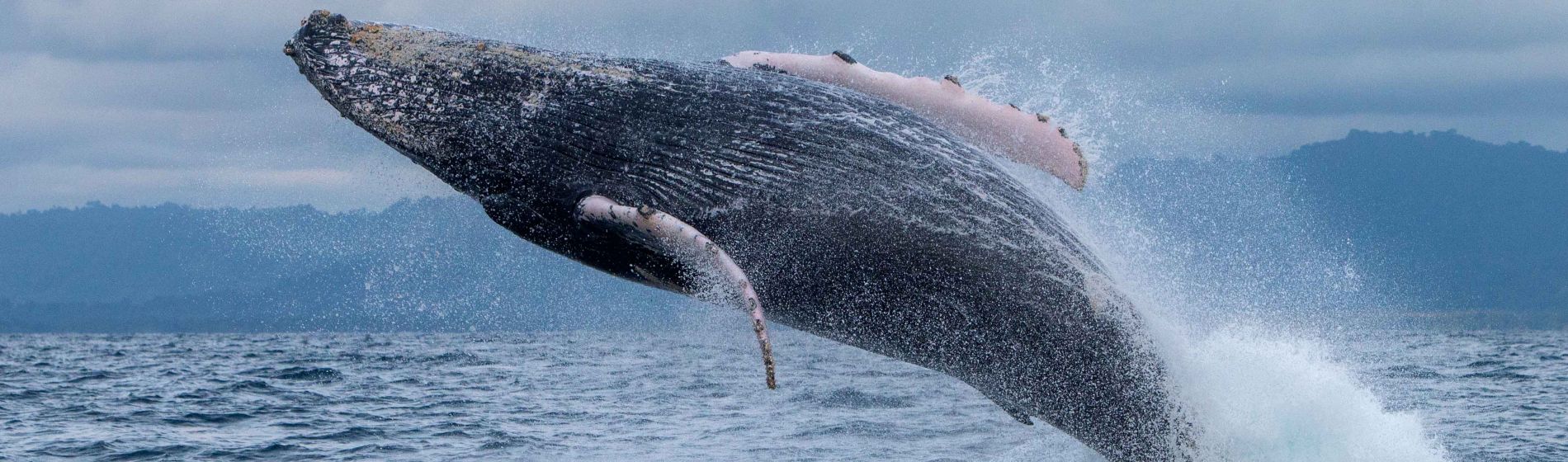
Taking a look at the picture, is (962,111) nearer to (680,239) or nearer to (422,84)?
(680,239)

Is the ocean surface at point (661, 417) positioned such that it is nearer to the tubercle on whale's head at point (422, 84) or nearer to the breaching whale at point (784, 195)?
the breaching whale at point (784, 195)

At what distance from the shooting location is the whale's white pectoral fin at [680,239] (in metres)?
5.38

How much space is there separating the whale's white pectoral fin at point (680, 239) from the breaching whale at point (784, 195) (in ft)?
0.09

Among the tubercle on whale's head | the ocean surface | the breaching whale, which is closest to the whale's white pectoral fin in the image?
the breaching whale

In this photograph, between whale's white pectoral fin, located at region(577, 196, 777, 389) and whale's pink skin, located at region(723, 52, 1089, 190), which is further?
whale's pink skin, located at region(723, 52, 1089, 190)

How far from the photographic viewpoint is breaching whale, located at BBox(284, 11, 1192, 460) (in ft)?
19.7

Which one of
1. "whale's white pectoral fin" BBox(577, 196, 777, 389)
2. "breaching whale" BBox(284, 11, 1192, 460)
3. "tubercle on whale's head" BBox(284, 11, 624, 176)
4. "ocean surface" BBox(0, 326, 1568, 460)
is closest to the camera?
"whale's white pectoral fin" BBox(577, 196, 777, 389)

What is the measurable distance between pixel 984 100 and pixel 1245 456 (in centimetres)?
240

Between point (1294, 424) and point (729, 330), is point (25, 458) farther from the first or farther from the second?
point (1294, 424)

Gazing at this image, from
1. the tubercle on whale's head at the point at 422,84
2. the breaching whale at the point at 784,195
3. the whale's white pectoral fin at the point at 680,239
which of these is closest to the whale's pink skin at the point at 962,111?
the breaching whale at the point at 784,195

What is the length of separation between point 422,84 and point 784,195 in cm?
181

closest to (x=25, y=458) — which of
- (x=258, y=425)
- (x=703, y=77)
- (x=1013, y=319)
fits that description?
(x=258, y=425)

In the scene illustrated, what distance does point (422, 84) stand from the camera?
6227mm

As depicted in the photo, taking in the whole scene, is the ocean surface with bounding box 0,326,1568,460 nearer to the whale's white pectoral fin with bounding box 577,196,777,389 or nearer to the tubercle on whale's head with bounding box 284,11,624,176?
the whale's white pectoral fin with bounding box 577,196,777,389
